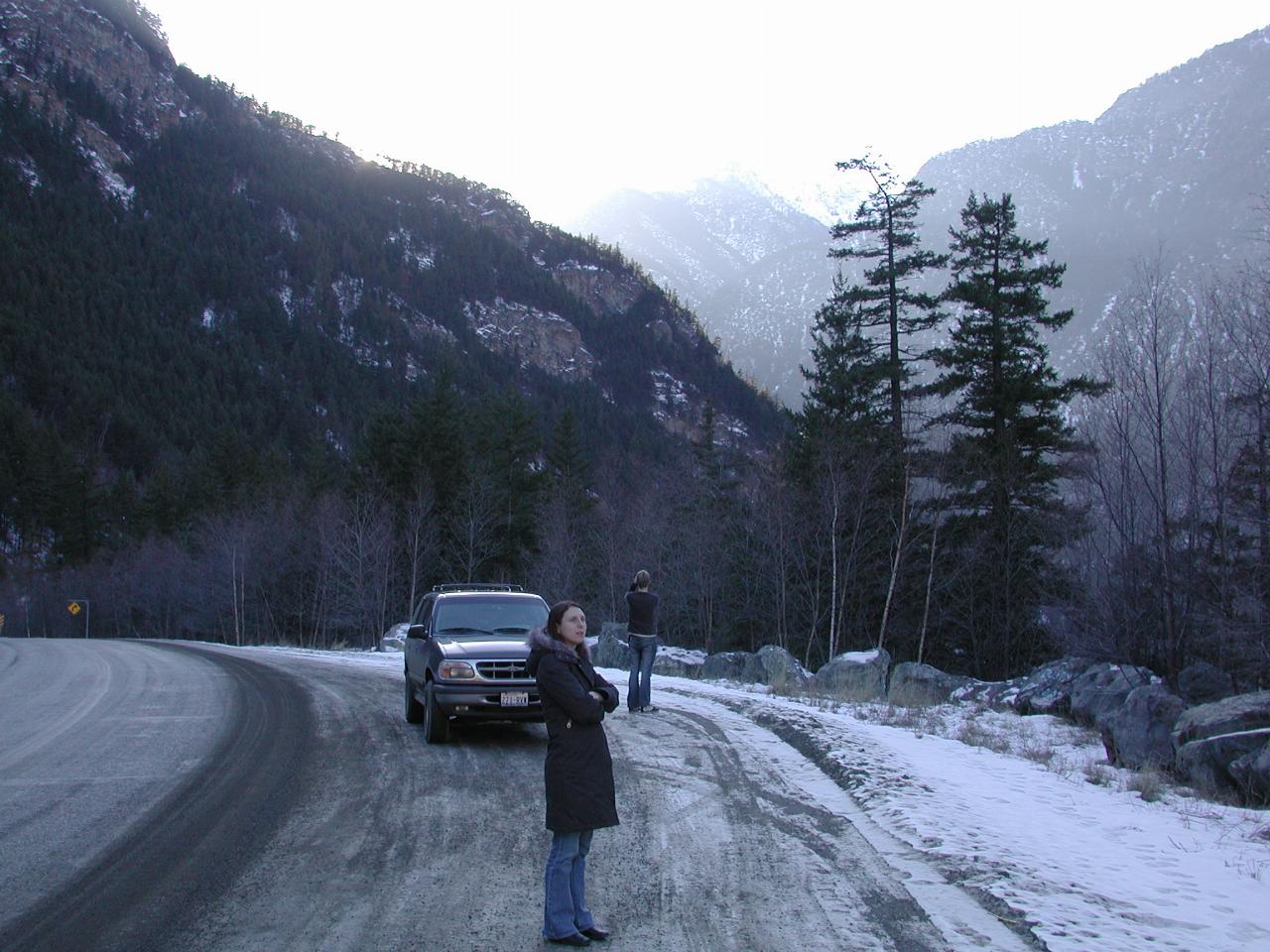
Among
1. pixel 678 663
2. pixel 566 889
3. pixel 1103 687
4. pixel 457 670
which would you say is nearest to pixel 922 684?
pixel 1103 687

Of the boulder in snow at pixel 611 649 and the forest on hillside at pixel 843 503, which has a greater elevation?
the forest on hillside at pixel 843 503

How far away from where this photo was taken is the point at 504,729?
12.1 m

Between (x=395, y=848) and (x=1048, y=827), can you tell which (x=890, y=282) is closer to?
(x=1048, y=827)

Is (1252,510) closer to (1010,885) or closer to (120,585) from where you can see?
(1010,885)

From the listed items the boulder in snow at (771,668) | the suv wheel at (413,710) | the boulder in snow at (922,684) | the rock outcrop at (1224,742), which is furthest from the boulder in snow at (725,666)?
the rock outcrop at (1224,742)

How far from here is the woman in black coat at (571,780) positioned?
193 inches

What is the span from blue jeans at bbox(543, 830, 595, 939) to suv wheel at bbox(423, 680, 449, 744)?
5.85m

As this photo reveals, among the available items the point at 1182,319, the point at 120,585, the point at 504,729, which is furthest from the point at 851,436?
the point at 120,585

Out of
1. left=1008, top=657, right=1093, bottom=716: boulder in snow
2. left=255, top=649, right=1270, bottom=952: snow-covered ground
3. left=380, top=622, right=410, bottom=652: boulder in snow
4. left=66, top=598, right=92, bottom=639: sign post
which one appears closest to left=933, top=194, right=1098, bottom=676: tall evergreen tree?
left=1008, top=657, right=1093, bottom=716: boulder in snow

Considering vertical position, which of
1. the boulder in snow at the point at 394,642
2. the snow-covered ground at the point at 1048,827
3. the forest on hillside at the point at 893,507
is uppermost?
the forest on hillside at the point at 893,507

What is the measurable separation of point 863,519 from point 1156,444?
15.7 m

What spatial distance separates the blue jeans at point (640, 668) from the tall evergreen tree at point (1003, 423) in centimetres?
1787

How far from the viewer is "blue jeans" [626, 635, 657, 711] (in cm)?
1327

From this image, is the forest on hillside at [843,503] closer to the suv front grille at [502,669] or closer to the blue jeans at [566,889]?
the suv front grille at [502,669]
